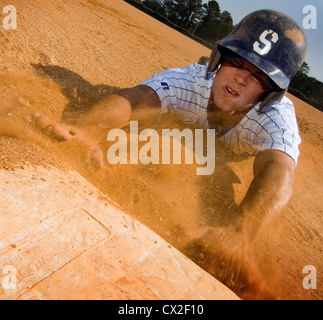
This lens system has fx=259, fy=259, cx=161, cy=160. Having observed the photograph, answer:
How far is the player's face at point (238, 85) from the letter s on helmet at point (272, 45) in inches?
4.2

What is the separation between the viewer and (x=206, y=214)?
2.13 metres

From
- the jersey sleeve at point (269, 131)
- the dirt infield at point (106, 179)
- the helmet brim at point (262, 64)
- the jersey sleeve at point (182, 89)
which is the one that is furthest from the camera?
the jersey sleeve at point (182, 89)

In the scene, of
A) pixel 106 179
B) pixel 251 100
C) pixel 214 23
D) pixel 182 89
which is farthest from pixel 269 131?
pixel 214 23

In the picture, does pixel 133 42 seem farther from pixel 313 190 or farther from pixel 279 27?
pixel 313 190

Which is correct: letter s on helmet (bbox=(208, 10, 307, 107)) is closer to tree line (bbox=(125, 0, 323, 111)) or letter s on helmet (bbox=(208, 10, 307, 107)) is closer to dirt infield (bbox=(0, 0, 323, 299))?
dirt infield (bbox=(0, 0, 323, 299))

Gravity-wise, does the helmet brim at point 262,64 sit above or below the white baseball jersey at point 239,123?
above

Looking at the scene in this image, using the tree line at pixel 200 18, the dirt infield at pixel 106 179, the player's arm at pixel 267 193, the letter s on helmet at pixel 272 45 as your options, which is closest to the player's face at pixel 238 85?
the letter s on helmet at pixel 272 45

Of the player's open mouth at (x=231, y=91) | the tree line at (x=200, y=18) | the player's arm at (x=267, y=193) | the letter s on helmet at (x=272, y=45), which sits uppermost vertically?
the tree line at (x=200, y=18)

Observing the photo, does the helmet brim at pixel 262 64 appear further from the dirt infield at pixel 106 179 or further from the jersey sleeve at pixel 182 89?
the dirt infield at pixel 106 179

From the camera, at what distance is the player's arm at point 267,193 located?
180 centimetres

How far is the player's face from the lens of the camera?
7.33 ft

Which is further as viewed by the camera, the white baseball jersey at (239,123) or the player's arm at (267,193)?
the white baseball jersey at (239,123)

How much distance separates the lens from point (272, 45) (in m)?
2.21

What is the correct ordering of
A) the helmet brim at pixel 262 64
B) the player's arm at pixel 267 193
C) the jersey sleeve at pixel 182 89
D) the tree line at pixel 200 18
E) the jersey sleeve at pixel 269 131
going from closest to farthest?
the player's arm at pixel 267 193 → the helmet brim at pixel 262 64 → the jersey sleeve at pixel 269 131 → the jersey sleeve at pixel 182 89 → the tree line at pixel 200 18
